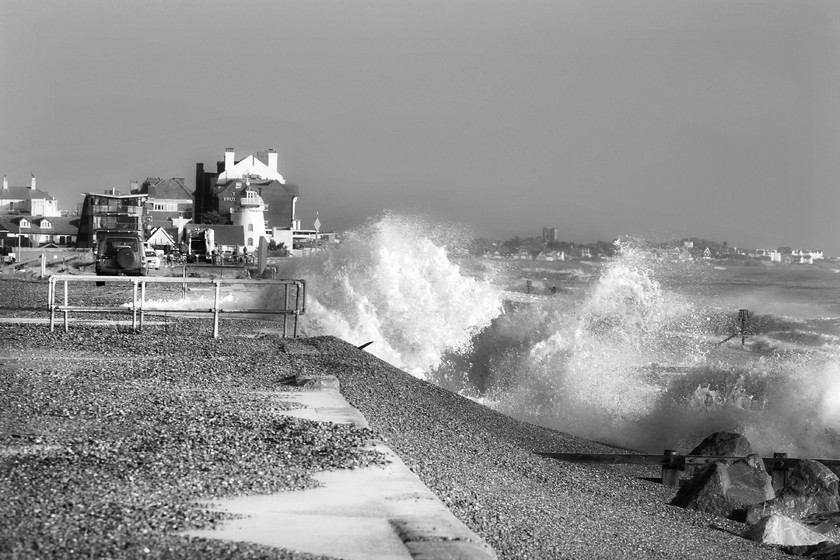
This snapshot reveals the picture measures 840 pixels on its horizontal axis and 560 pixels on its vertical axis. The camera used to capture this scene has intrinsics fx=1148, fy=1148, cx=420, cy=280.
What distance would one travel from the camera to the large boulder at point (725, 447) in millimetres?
12602

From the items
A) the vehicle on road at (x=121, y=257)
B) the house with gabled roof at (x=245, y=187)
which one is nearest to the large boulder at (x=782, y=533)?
the vehicle on road at (x=121, y=257)

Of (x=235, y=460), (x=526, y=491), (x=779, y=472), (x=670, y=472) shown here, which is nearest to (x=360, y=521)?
(x=235, y=460)

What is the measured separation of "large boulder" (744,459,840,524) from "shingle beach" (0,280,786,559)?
1097 millimetres

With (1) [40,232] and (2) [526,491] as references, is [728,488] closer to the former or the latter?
(2) [526,491]

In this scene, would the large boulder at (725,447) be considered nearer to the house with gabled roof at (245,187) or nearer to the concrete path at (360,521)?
the concrete path at (360,521)

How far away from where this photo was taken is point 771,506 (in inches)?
429

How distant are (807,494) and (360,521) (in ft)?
22.5

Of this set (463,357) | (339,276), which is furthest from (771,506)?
(339,276)

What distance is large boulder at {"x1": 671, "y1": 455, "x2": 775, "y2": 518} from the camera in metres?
10.6

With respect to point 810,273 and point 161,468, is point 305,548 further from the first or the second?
point 810,273

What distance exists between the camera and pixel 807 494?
37.0 ft

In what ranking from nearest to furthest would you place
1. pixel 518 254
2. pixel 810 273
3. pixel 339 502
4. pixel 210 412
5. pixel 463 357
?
pixel 339 502 → pixel 210 412 → pixel 463 357 → pixel 810 273 → pixel 518 254

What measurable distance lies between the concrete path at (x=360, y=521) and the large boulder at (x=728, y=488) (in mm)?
4306

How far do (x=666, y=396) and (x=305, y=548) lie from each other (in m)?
15.7
